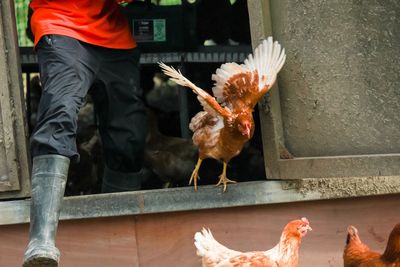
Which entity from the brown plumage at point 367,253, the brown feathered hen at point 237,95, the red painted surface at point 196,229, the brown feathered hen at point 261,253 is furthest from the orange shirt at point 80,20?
the brown plumage at point 367,253

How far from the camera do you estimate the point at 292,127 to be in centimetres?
452

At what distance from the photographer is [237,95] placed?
14.4 ft

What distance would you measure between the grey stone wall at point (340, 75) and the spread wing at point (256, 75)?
0.13m

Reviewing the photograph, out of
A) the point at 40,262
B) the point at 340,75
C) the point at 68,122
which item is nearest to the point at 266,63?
the point at 340,75

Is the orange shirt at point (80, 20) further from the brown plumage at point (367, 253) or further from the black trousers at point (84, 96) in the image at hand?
the brown plumage at point (367, 253)

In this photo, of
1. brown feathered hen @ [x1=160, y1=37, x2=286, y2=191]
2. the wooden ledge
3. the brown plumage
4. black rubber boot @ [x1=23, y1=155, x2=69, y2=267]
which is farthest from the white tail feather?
black rubber boot @ [x1=23, y1=155, x2=69, y2=267]

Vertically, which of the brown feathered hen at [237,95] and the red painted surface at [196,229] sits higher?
the brown feathered hen at [237,95]

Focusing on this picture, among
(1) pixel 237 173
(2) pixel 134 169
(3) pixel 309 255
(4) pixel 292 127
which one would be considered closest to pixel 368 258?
(3) pixel 309 255

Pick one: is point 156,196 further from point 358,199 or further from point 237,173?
point 237,173

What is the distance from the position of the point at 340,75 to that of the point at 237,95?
498mm

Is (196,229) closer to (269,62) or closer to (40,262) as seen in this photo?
(269,62)

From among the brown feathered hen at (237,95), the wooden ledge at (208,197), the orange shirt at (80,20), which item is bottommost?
the wooden ledge at (208,197)

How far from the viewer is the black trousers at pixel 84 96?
401 cm

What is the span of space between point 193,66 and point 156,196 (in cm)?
180
